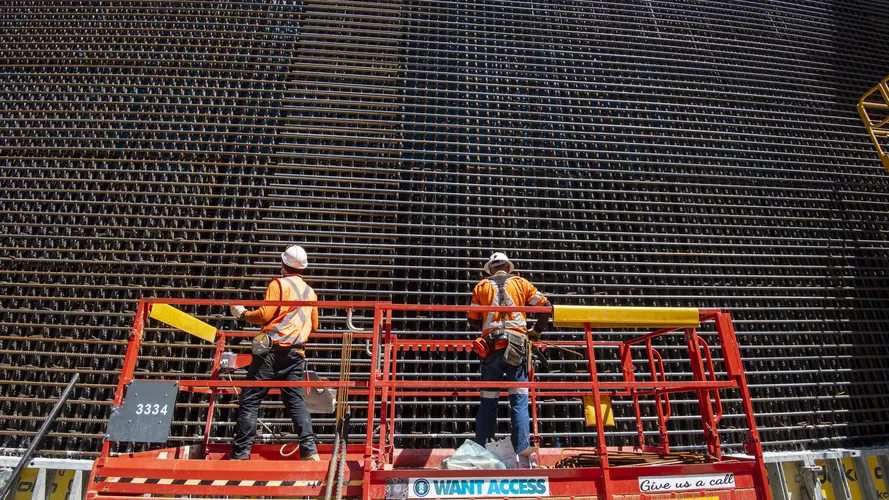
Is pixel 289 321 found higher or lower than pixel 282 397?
higher

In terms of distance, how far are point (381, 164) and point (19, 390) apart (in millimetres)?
5205

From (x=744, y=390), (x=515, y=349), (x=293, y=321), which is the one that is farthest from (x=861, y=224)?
(x=293, y=321)

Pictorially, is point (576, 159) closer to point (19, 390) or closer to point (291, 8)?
point (291, 8)

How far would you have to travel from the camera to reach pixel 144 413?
3146mm

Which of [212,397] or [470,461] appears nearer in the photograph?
[470,461]

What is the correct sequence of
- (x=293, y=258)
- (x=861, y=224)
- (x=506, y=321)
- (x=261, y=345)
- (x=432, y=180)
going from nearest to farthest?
(x=261, y=345)
(x=506, y=321)
(x=293, y=258)
(x=432, y=180)
(x=861, y=224)

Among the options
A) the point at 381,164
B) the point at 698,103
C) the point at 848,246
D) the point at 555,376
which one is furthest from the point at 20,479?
the point at 848,246

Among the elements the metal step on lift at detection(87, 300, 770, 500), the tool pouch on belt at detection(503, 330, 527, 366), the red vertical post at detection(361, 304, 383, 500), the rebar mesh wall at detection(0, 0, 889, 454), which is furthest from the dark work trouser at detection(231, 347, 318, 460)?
the rebar mesh wall at detection(0, 0, 889, 454)

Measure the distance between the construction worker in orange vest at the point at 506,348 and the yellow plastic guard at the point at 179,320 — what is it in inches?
96.8

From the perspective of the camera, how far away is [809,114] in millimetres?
8547

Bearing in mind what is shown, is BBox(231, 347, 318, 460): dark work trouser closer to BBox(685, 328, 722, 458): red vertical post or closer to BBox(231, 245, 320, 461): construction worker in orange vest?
BBox(231, 245, 320, 461): construction worker in orange vest

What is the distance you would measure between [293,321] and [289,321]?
0.03 metres

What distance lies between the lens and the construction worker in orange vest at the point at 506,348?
12.0 ft

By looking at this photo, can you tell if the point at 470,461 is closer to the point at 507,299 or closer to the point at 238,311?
the point at 507,299
